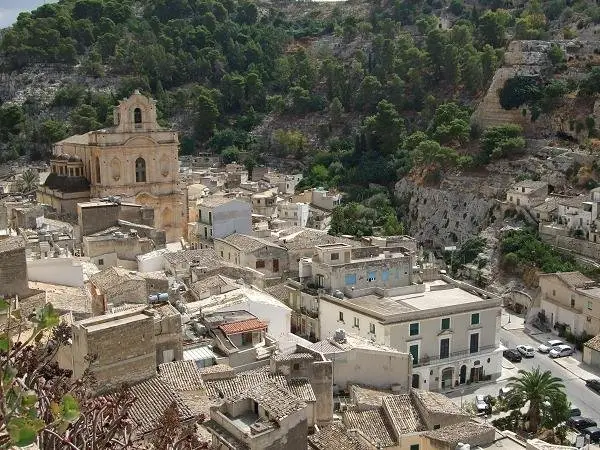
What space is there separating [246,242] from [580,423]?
1591 cm

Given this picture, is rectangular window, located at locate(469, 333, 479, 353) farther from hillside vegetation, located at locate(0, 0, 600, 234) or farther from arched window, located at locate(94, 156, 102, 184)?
arched window, located at locate(94, 156, 102, 184)

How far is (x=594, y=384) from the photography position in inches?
1146

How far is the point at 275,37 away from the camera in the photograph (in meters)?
94.2

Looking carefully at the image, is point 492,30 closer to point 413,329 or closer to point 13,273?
point 413,329

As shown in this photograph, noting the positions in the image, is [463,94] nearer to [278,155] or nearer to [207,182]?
[278,155]

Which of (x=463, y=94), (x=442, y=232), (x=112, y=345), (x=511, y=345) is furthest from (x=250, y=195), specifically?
(x=112, y=345)

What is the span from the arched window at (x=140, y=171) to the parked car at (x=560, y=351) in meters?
23.4

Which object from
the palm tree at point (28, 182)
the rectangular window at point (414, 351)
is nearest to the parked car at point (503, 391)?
the rectangular window at point (414, 351)

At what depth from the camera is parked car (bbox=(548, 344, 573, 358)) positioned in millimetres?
32406

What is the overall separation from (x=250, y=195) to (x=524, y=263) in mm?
18250

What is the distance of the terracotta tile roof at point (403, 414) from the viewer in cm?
1961

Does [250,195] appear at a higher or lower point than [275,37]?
lower

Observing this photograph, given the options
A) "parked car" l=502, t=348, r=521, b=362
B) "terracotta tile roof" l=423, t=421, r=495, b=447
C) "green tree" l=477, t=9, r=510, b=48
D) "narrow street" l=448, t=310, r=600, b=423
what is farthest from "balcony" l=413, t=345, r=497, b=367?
"green tree" l=477, t=9, r=510, b=48

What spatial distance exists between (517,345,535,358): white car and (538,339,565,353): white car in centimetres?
43
